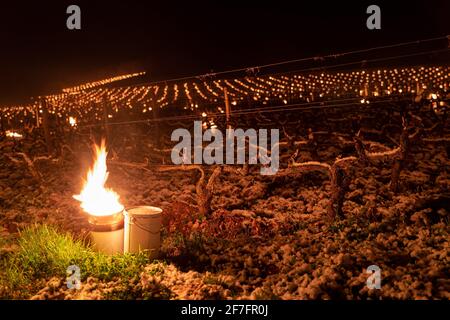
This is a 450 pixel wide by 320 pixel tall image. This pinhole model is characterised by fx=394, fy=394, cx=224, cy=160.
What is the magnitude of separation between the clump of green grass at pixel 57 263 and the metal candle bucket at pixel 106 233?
0.15m

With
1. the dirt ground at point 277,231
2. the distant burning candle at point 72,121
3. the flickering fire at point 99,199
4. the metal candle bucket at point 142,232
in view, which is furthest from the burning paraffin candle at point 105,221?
the distant burning candle at point 72,121

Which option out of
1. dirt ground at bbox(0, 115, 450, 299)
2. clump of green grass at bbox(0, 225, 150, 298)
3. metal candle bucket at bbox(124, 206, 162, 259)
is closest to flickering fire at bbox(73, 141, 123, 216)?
metal candle bucket at bbox(124, 206, 162, 259)

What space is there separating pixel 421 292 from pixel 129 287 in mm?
3568

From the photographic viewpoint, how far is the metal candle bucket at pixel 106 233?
627 centimetres

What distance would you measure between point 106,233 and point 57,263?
2.71 ft

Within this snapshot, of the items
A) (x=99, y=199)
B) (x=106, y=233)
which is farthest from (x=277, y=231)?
(x=99, y=199)

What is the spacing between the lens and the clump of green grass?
5.57 m

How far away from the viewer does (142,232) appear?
629 cm

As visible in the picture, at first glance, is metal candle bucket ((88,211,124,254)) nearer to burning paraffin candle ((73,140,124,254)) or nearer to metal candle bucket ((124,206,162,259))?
burning paraffin candle ((73,140,124,254))

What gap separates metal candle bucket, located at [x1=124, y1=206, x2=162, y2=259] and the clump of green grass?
0.18 metres

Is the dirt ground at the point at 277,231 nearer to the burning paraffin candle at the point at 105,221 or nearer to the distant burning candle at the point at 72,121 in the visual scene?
the burning paraffin candle at the point at 105,221
